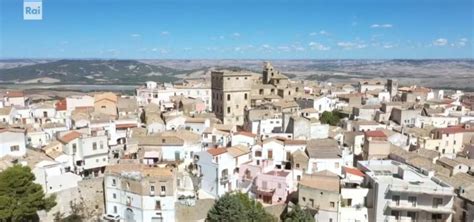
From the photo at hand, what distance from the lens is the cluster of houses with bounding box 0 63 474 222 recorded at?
2116 centimetres

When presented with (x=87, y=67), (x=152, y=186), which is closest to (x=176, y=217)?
(x=152, y=186)

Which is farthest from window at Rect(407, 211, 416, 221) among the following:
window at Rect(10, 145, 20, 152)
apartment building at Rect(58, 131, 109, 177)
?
window at Rect(10, 145, 20, 152)

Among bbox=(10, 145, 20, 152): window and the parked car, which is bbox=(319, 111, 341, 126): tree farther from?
bbox=(10, 145, 20, 152): window

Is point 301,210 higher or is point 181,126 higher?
point 181,126

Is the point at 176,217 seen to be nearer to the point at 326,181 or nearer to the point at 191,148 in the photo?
the point at 191,148

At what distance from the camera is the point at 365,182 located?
2228 cm

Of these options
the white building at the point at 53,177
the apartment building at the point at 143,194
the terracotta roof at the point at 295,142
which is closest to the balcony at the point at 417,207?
the terracotta roof at the point at 295,142

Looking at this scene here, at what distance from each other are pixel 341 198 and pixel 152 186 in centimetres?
929

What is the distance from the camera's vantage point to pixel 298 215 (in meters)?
20.2

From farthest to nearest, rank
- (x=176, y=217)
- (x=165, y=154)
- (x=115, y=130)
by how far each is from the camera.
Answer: (x=115, y=130), (x=165, y=154), (x=176, y=217)

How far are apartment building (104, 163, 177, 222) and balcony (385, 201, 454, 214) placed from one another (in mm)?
10593

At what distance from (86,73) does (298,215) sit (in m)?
159

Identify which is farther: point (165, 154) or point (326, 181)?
point (165, 154)

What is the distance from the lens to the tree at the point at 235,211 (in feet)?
68.7
